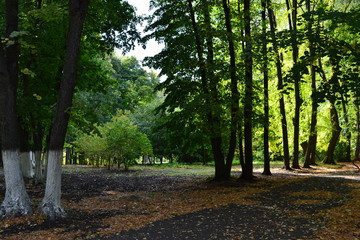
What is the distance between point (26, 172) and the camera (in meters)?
16.0

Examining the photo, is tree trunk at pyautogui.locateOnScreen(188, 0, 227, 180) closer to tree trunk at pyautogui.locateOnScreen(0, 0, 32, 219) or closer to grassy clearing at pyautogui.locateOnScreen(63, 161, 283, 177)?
grassy clearing at pyautogui.locateOnScreen(63, 161, 283, 177)

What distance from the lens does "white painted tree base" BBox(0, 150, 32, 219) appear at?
7.40m

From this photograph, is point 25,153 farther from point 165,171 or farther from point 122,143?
point 165,171

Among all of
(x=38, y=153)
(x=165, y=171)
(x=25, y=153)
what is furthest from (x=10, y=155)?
(x=165, y=171)

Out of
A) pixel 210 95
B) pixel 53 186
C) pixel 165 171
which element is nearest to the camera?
pixel 53 186

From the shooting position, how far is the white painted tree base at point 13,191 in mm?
7403

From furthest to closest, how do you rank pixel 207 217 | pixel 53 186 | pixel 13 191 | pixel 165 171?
pixel 165 171, pixel 13 191, pixel 53 186, pixel 207 217

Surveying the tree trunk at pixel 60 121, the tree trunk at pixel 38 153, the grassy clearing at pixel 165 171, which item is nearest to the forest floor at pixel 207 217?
the tree trunk at pixel 60 121

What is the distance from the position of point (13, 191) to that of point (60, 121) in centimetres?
203

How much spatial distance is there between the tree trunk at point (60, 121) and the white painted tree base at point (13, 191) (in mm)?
513

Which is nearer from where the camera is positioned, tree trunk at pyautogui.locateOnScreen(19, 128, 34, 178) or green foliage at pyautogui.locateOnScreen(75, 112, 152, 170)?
tree trunk at pyautogui.locateOnScreen(19, 128, 34, 178)

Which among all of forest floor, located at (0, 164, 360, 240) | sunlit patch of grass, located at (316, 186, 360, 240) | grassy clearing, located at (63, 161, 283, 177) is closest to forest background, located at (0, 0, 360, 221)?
forest floor, located at (0, 164, 360, 240)

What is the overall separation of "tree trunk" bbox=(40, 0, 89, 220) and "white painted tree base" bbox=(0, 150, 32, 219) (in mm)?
513

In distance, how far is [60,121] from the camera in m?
7.43
